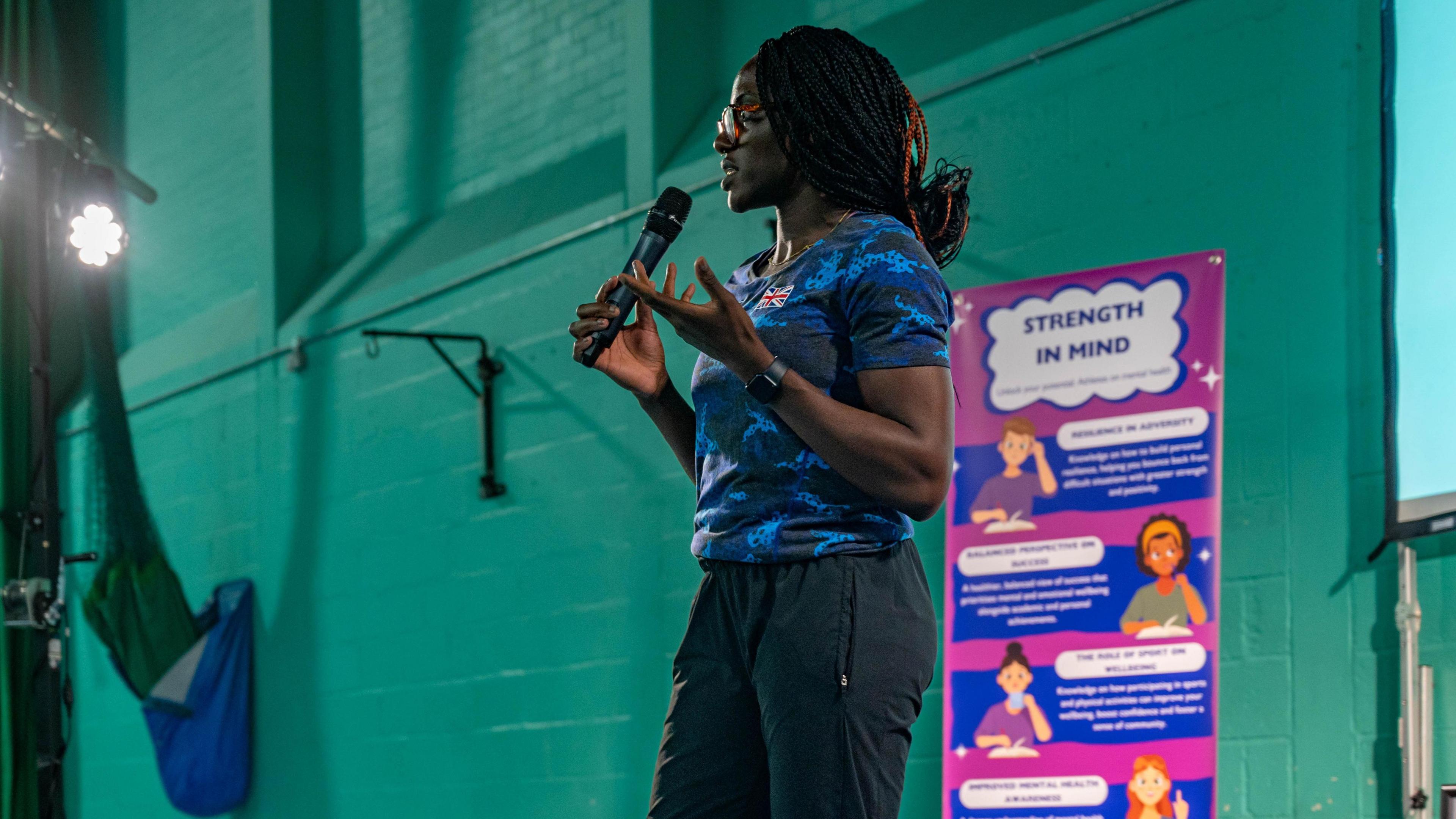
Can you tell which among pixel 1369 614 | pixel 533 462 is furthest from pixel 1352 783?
pixel 533 462

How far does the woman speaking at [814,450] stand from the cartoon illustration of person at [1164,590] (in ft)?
5.47

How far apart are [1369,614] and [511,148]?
128 inches

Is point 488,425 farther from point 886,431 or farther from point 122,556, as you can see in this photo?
point 886,431

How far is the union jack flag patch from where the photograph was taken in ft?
4.66

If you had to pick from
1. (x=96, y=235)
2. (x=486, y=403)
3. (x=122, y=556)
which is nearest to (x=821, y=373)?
(x=486, y=403)

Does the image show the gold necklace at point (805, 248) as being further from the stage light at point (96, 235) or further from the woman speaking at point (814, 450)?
the stage light at point (96, 235)

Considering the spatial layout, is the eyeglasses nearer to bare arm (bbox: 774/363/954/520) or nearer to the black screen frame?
bare arm (bbox: 774/363/954/520)

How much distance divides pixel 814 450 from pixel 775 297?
17 centimetres

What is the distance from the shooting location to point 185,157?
6.50 m

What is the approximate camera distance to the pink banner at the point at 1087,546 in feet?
9.70

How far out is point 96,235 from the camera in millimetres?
4535

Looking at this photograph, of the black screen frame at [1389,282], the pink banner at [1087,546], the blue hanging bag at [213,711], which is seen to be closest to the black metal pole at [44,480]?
the blue hanging bag at [213,711]

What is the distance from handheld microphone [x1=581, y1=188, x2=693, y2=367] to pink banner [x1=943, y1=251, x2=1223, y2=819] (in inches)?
57.5

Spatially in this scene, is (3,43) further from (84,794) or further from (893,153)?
(893,153)
